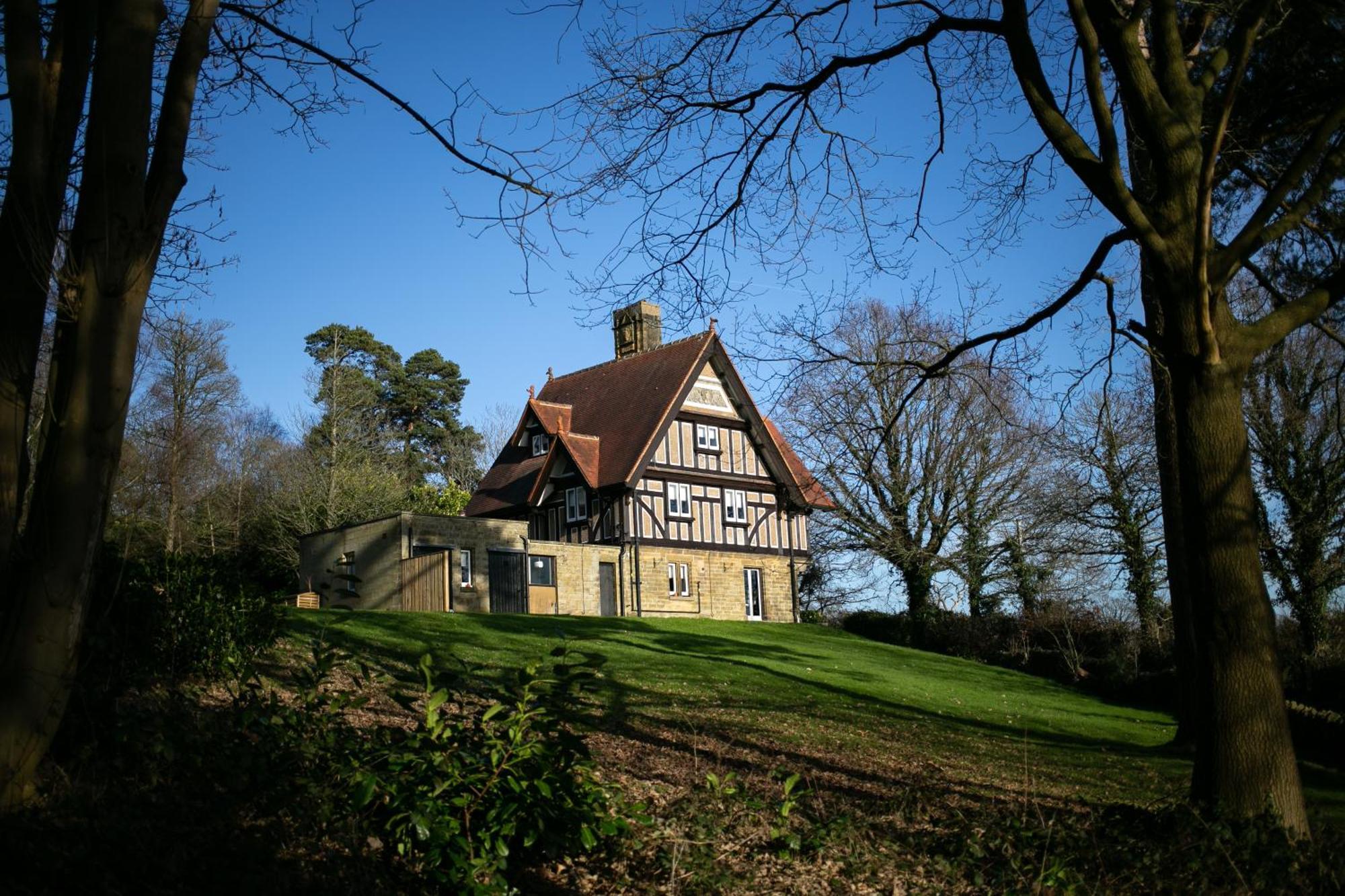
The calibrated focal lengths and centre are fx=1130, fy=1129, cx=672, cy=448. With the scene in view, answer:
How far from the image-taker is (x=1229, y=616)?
7.46 meters

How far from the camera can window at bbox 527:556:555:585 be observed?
3653cm

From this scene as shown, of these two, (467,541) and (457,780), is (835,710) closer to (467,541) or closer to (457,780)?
(457,780)

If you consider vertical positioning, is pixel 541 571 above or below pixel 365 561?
below

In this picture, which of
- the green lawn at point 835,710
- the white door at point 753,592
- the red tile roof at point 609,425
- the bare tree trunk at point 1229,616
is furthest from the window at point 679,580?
the bare tree trunk at point 1229,616

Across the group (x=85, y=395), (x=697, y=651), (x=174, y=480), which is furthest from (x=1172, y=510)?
(x=174, y=480)

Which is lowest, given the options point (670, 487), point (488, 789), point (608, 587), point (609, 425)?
point (488, 789)

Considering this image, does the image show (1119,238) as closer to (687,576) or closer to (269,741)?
(269,741)

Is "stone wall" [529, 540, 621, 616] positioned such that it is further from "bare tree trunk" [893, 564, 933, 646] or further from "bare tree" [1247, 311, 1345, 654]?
"bare tree" [1247, 311, 1345, 654]

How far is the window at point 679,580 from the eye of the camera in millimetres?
40250

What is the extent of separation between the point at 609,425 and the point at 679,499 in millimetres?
3897

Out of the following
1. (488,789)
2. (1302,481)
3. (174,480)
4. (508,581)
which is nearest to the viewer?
(488,789)

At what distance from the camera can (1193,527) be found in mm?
7773

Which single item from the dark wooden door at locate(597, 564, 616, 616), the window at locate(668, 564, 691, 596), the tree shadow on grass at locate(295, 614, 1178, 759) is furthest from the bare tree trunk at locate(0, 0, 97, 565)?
the window at locate(668, 564, 691, 596)

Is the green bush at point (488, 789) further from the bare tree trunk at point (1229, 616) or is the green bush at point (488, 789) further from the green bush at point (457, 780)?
the bare tree trunk at point (1229, 616)
